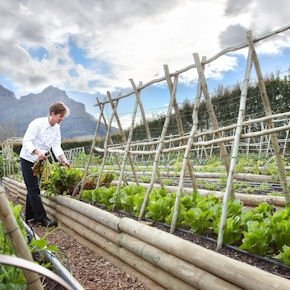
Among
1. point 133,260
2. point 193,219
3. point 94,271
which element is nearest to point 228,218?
point 193,219

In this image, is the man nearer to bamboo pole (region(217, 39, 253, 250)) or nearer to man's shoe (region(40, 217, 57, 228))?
man's shoe (region(40, 217, 57, 228))

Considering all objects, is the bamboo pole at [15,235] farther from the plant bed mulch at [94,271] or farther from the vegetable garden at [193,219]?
the plant bed mulch at [94,271]

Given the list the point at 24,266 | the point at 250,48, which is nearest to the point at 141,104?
the point at 250,48

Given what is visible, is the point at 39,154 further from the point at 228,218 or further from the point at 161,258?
the point at 228,218

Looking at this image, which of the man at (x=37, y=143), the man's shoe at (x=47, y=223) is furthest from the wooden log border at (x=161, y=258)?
the man at (x=37, y=143)

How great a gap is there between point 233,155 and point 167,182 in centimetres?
368

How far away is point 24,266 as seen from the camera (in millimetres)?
1106

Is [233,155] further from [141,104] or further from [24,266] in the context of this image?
[24,266]

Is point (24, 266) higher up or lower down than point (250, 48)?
lower down

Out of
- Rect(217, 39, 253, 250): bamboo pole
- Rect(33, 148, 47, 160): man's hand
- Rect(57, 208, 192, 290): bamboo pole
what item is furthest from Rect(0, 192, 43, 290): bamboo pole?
Rect(33, 148, 47, 160): man's hand

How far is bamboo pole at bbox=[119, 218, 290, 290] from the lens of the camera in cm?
201

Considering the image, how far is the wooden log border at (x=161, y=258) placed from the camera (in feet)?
7.10

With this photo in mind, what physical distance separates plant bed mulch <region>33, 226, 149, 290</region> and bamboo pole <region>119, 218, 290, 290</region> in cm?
37

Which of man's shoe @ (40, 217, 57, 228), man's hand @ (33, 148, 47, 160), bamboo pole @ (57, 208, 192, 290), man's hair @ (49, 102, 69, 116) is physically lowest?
bamboo pole @ (57, 208, 192, 290)
